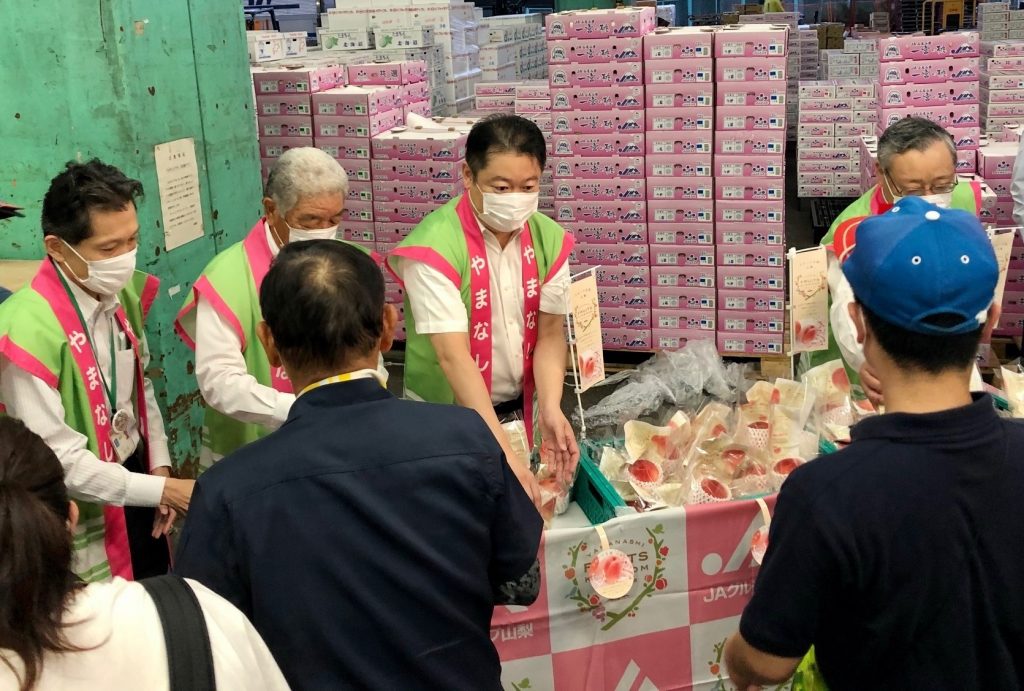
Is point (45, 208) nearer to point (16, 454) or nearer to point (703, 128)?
point (16, 454)

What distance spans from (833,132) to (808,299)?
611 centimetres

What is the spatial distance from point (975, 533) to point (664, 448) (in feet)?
5.38

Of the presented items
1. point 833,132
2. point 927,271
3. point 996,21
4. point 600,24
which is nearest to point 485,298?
point 927,271

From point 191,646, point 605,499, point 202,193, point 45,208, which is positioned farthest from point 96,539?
point 202,193

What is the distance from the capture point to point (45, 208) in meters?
2.58

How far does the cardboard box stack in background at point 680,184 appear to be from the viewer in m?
5.78

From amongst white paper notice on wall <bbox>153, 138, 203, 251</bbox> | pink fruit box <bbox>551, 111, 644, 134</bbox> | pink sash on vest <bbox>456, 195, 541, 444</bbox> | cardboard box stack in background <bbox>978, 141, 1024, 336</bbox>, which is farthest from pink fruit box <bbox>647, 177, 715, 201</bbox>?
pink sash on vest <bbox>456, 195, 541, 444</bbox>

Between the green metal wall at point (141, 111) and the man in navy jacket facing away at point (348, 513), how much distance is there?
2.62 meters

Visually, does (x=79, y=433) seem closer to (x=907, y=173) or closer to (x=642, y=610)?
(x=642, y=610)

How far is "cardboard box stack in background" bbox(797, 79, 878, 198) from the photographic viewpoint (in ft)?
27.4

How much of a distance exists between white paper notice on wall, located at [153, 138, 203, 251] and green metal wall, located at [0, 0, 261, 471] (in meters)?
0.04

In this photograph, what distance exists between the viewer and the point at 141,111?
156 inches

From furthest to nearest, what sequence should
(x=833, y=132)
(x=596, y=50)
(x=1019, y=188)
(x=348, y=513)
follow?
1. (x=833, y=132)
2. (x=596, y=50)
3. (x=1019, y=188)
4. (x=348, y=513)

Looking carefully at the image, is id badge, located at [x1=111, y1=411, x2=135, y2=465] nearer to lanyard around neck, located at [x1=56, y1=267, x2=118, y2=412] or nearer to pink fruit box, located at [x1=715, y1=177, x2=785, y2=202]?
lanyard around neck, located at [x1=56, y1=267, x2=118, y2=412]
